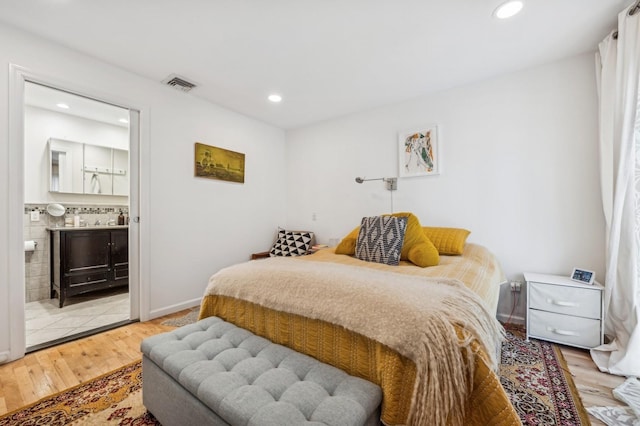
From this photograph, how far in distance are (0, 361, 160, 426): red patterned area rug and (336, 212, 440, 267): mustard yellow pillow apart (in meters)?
1.78

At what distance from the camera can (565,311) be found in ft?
6.67

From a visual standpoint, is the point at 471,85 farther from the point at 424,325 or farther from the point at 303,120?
the point at 424,325

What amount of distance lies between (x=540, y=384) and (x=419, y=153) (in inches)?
→ 87.7

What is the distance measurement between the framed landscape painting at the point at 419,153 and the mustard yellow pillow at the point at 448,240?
745 mm

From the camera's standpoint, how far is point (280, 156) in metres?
4.18

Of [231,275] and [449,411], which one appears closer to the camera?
[449,411]

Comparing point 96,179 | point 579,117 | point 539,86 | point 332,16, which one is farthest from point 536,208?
point 96,179

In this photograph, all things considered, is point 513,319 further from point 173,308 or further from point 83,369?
point 83,369

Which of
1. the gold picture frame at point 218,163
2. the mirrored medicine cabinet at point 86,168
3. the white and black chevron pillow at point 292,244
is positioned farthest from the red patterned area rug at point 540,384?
the mirrored medicine cabinet at point 86,168

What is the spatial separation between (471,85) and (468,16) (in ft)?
3.51

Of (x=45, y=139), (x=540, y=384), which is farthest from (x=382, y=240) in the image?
(x=45, y=139)

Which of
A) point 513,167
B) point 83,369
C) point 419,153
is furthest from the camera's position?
point 419,153

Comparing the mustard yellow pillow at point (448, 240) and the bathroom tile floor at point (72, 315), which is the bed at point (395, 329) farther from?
the bathroom tile floor at point (72, 315)

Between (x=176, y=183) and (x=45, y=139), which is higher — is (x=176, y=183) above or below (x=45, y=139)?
below
